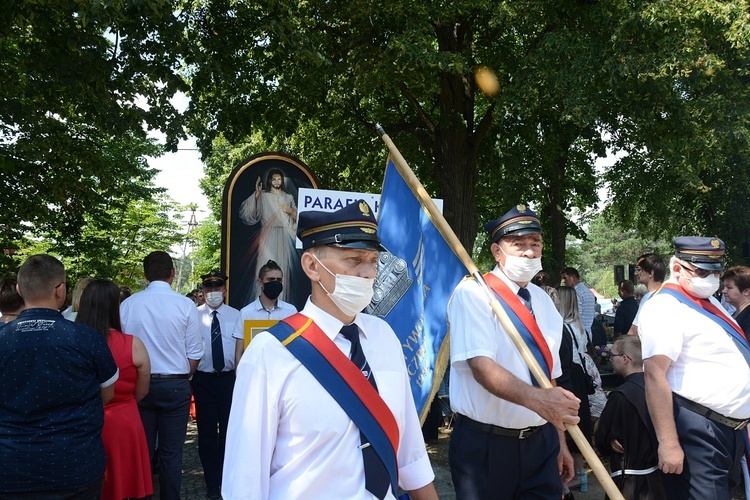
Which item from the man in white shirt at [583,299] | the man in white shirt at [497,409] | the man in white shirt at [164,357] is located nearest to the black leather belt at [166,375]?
the man in white shirt at [164,357]

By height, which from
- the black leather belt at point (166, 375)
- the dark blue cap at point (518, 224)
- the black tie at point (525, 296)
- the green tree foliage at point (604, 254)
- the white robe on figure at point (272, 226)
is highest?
the green tree foliage at point (604, 254)

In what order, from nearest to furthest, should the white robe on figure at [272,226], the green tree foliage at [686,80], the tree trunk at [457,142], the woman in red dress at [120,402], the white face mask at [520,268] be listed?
the white face mask at [520,268], the woman in red dress at [120,402], the white robe on figure at [272,226], the green tree foliage at [686,80], the tree trunk at [457,142]

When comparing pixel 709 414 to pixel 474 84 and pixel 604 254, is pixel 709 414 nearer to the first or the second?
pixel 474 84

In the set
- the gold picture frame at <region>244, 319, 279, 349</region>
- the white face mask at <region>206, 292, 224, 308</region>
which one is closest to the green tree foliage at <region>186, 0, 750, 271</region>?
the white face mask at <region>206, 292, 224, 308</region>

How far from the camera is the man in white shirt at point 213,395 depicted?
7324mm

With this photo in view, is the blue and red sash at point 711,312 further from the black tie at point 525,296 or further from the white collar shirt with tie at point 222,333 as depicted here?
the white collar shirt with tie at point 222,333

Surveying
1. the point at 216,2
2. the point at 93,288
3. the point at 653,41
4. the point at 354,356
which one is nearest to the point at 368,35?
the point at 216,2

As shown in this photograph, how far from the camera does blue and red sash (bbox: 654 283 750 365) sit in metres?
4.40

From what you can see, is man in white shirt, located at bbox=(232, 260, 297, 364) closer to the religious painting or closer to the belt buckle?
the religious painting

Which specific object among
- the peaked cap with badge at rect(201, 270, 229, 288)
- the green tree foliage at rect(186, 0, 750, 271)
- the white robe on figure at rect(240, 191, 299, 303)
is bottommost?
the peaked cap with badge at rect(201, 270, 229, 288)

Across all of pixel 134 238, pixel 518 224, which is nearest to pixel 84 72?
pixel 518 224

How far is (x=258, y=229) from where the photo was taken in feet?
30.8

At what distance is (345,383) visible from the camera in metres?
2.35

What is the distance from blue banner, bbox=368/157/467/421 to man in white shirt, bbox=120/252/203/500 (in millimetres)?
1760
